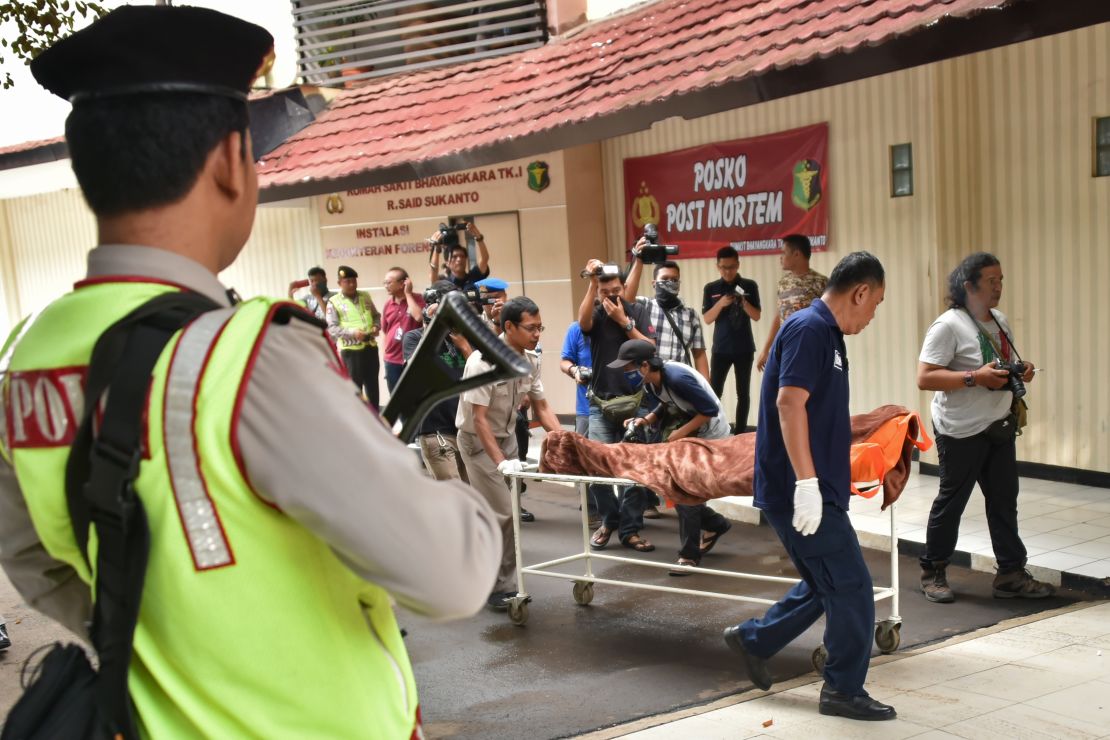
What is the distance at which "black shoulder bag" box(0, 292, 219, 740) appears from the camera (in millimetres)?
1290

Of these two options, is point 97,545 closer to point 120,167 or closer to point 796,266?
point 120,167

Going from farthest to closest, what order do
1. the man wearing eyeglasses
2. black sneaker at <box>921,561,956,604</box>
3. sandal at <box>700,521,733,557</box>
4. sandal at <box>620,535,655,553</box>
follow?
sandal at <box>620,535,655,553</box>, sandal at <box>700,521,733,557</box>, the man wearing eyeglasses, black sneaker at <box>921,561,956,604</box>

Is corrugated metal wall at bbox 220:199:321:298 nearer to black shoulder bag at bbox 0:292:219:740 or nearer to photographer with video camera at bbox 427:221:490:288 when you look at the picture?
photographer with video camera at bbox 427:221:490:288

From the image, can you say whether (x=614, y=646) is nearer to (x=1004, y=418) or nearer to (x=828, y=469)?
(x=828, y=469)

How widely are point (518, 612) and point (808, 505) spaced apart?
2.55 m

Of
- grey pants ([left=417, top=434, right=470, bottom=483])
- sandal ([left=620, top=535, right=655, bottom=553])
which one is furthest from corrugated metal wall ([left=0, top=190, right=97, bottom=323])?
sandal ([left=620, top=535, right=655, bottom=553])

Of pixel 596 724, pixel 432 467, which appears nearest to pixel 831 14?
pixel 432 467

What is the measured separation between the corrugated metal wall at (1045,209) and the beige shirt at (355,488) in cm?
840

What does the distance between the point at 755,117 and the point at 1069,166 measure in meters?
3.33

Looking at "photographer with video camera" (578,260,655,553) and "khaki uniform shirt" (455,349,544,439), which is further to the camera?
"photographer with video camera" (578,260,655,553)

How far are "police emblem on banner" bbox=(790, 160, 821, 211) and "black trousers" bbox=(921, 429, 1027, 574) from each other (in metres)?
4.41

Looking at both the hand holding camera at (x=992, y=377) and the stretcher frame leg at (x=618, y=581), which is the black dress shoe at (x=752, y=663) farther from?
the hand holding camera at (x=992, y=377)

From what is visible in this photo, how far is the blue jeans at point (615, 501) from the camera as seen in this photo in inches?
333

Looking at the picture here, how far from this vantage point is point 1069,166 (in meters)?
8.74
